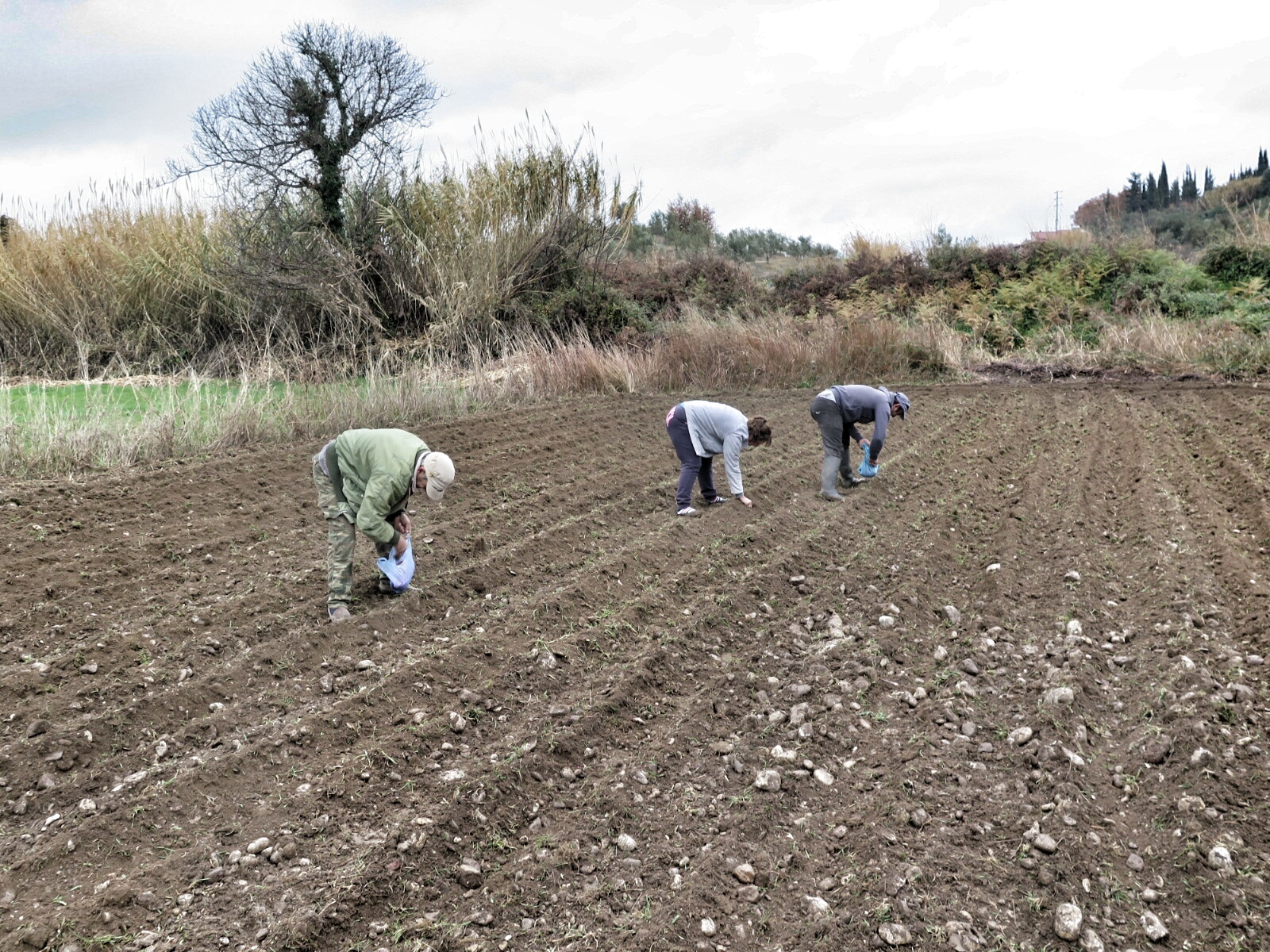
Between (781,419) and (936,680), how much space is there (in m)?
7.94

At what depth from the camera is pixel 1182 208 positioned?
39250 mm

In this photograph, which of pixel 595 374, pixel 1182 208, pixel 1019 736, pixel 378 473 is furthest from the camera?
pixel 1182 208

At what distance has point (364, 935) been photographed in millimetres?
3074

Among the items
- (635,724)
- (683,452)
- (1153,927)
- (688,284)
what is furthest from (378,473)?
(688,284)

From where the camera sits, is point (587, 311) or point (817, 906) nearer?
point (817, 906)

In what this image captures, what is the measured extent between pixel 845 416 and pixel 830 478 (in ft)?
1.98

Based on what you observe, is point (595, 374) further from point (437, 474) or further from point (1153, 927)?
point (1153, 927)

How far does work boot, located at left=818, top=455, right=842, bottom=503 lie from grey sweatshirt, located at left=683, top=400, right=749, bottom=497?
3.28 ft

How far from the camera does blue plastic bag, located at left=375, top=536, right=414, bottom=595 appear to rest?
572 cm

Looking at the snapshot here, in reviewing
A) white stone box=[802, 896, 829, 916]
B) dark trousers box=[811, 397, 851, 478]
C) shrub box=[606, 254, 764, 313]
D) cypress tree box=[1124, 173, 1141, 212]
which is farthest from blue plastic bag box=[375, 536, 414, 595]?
cypress tree box=[1124, 173, 1141, 212]

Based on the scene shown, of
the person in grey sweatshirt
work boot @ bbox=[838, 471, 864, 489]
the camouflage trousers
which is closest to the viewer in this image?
the camouflage trousers

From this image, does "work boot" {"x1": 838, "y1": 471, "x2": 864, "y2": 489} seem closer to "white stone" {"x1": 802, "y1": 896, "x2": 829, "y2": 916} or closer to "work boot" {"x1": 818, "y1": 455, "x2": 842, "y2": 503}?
"work boot" {"x1": 818, "y1": 455, "x2": 842, "y2": 503}

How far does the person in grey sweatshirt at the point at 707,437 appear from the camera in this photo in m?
7.42

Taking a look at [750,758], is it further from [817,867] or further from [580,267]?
[580,267]
